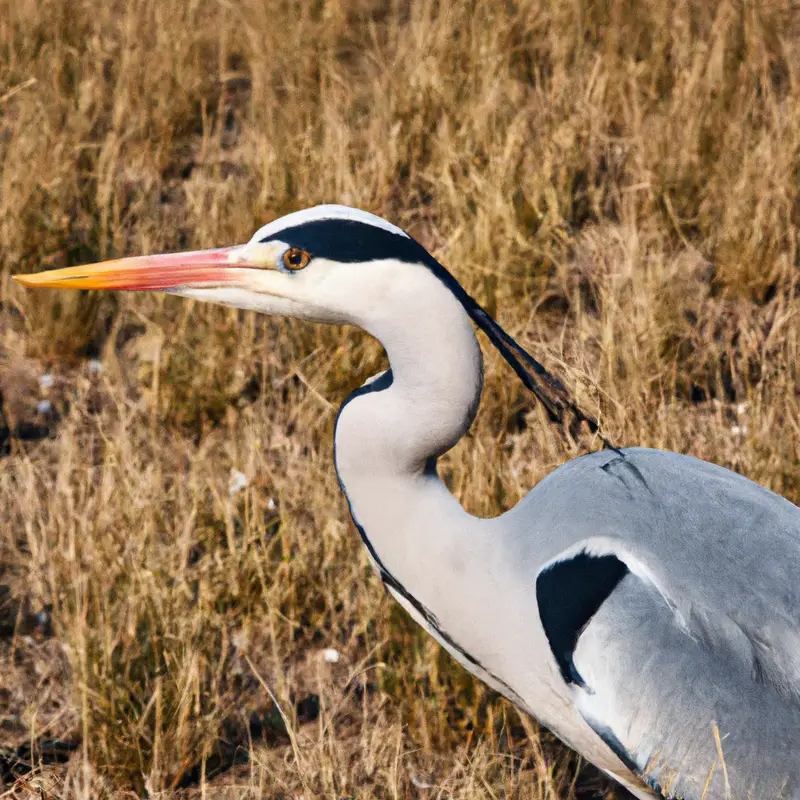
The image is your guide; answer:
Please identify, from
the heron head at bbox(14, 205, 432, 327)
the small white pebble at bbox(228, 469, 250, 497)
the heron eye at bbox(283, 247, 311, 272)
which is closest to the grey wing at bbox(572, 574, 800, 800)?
the heron head at bbox(14, 205, 432, 327)

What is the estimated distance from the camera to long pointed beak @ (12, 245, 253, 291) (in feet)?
6.77

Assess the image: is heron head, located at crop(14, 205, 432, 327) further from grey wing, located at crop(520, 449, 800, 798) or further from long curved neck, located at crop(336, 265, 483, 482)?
grey wing, located at crop(520, 449, 800, 798)

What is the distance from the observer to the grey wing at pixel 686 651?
1.98 metres

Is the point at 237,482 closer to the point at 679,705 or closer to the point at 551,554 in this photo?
the point at 551,554

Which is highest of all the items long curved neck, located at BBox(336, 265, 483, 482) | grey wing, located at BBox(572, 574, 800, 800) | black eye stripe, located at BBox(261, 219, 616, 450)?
black eye stripe, located at BBox(261, 219, 616, 450)

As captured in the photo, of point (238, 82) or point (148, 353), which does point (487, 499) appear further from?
point (238, 82)

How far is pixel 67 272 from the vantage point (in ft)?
7.07

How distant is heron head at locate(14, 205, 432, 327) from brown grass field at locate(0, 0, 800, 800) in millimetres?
579

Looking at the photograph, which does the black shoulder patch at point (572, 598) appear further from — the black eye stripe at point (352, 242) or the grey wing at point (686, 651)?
the black eye stripe at point (352, 242)

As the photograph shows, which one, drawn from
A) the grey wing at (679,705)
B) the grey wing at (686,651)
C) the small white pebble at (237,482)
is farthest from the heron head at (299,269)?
the small white pebble at (237,482)

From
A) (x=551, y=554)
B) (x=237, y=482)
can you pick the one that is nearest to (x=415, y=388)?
(x=551, y=554)

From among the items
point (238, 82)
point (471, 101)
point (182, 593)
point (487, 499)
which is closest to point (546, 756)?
point (487, 499)

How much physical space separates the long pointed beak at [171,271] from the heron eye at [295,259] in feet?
0.19

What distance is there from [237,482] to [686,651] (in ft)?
4.79
